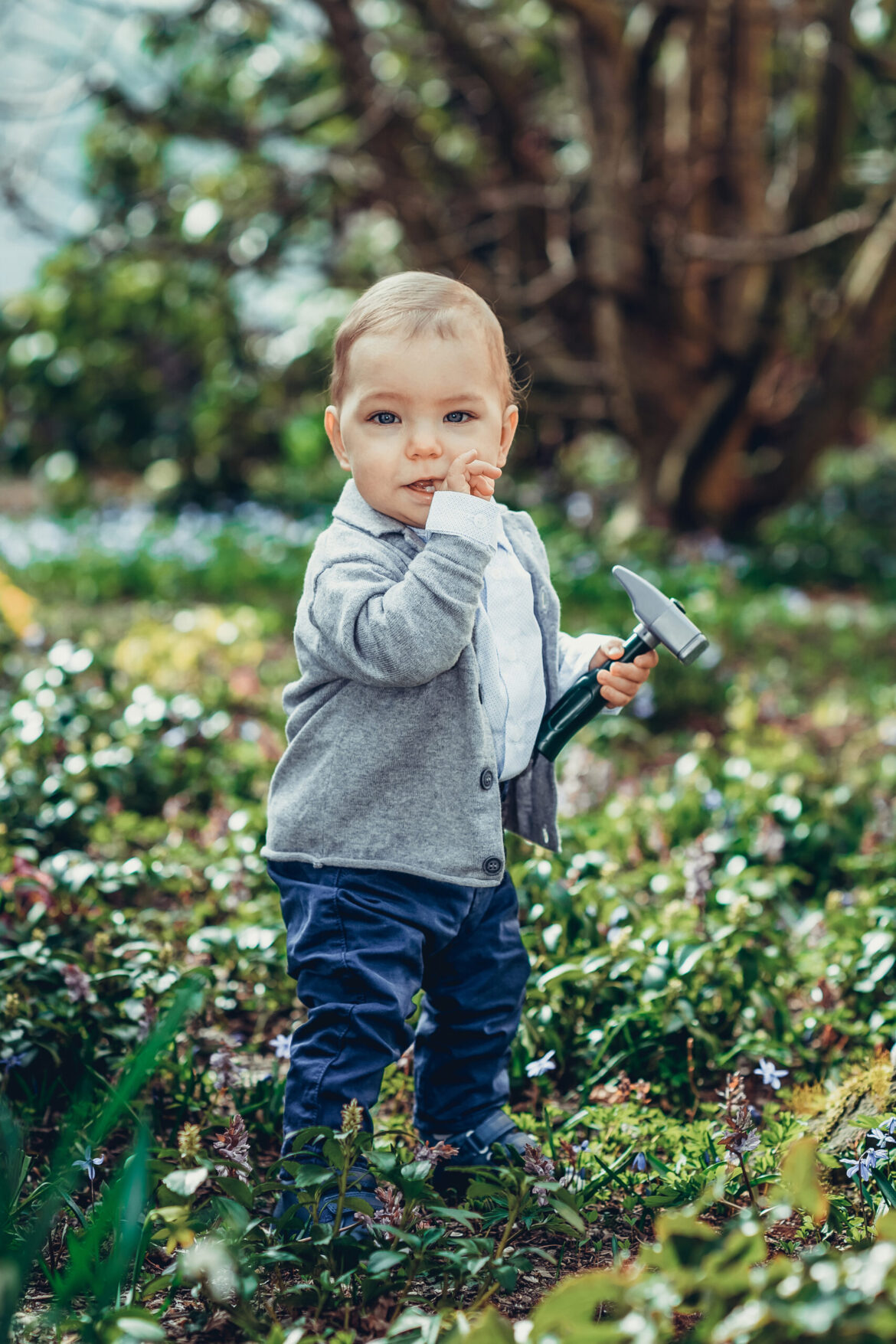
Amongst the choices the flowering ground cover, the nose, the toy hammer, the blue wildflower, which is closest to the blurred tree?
the flowering ground cover

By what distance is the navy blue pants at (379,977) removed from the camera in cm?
179

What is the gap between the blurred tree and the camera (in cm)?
732

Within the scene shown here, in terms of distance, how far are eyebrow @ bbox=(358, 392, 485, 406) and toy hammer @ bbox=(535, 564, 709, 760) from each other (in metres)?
0.33

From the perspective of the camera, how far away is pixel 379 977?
5.86 feet

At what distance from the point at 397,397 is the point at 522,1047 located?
1237 mm

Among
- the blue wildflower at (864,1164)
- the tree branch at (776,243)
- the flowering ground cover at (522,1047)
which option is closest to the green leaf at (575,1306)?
the flowering ground cover at (522,1047)

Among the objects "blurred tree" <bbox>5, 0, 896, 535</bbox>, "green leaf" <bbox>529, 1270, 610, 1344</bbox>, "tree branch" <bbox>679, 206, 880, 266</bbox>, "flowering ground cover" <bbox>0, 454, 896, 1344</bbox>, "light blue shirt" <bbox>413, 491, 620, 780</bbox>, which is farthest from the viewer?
"blurred tree" <bbox>5, 0, 896, 535</bbox>

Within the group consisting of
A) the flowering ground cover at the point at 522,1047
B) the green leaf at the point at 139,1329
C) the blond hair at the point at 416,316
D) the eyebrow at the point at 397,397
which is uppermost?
the blond hair at the point at 416,316

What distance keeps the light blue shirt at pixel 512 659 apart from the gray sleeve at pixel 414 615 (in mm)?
134

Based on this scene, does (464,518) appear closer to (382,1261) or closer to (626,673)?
(626,673)

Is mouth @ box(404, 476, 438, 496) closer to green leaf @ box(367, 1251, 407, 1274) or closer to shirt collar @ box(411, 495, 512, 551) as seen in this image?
shirt collar @ box(411, 495, 512, 551)

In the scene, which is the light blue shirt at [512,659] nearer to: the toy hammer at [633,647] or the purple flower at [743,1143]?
the toy hammer at [633,647]

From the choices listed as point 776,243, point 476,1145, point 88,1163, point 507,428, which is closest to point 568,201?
point 776,243

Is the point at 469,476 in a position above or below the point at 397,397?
below
